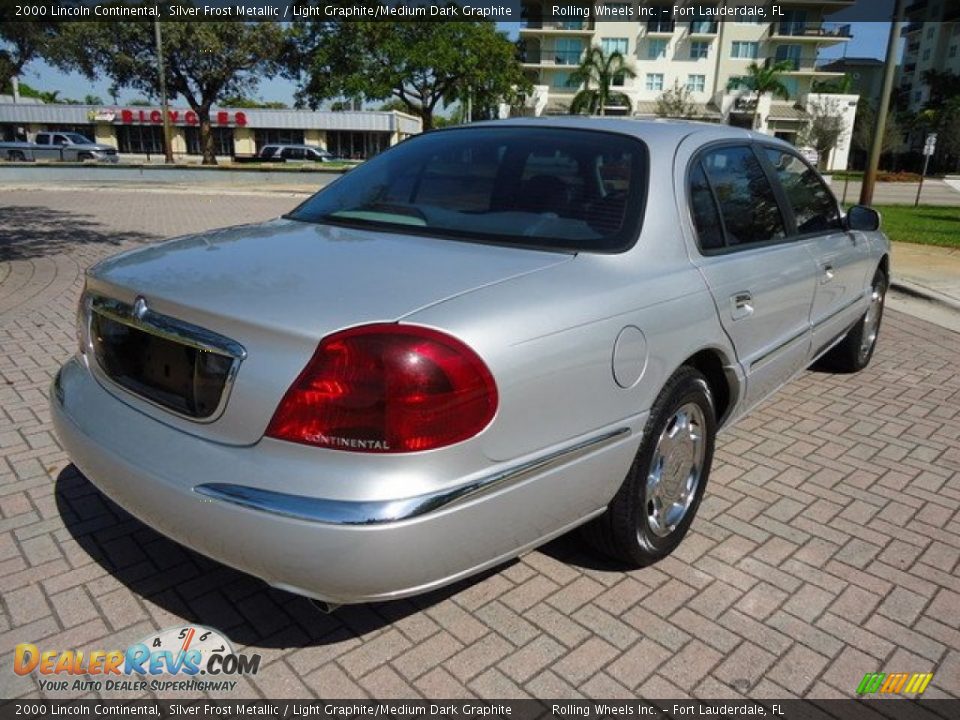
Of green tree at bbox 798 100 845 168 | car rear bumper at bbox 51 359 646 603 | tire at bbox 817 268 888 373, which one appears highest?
green tree at bbox 798 100 845 168

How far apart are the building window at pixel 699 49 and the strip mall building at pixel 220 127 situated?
2559 cm

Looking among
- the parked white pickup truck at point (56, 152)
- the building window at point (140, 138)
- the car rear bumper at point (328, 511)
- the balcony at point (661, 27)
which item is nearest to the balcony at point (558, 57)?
the balcony at point (661, 27)

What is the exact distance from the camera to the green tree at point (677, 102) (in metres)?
59.1

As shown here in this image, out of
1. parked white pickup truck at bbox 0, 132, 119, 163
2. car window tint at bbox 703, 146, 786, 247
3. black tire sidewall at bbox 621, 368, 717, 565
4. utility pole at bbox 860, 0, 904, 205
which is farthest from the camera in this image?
parked white pickup truck at bbox 0, 132, 119, 163

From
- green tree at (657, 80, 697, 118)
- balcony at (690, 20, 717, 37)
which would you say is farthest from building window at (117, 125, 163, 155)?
balcony at (690, 20, 717, 37)

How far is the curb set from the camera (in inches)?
318

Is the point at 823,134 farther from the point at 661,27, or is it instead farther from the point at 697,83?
the point at 661,27

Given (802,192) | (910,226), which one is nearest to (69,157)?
(910,226)

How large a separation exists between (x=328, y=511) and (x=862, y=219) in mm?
4109

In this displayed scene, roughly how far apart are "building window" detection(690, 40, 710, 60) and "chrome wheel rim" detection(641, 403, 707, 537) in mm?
69329

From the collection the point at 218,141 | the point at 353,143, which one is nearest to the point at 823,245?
the point at 353,143

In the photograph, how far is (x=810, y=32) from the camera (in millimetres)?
63438

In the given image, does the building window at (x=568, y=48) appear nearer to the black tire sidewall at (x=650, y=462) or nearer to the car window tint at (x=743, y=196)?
the car window tint at (x=743, y=196)

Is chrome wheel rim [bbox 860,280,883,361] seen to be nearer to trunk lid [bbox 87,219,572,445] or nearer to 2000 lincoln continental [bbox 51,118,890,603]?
2000 lincoln continental [bbox 51,118,890,603]
